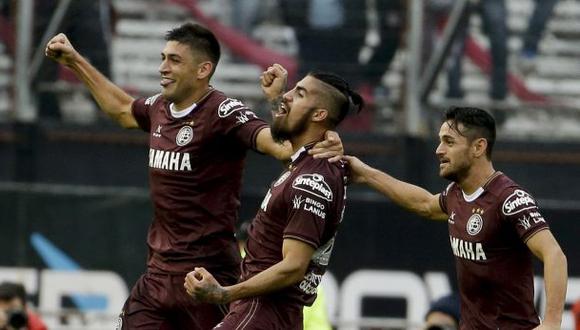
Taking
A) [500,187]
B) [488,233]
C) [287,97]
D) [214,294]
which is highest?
[287,97]

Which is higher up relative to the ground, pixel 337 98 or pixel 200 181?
pixel 337 98

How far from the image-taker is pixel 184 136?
801 centimetres

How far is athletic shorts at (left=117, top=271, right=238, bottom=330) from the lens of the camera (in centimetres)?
800

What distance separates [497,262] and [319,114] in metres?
1.15

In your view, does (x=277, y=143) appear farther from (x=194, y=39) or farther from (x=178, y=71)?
(x=194, y=39)

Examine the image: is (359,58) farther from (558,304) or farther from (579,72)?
(558,304)

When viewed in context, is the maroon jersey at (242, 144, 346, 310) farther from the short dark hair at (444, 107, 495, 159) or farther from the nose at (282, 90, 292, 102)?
the short dark hair at (444, 107, 495, 159)

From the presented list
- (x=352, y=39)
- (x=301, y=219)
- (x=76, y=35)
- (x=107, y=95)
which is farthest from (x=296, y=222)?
(x=76, y=35)

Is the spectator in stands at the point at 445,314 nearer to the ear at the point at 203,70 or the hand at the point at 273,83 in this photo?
the hand at the point at 273,83

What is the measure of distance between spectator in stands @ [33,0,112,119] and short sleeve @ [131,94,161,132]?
13.6 feet

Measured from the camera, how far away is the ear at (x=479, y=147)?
7930mm

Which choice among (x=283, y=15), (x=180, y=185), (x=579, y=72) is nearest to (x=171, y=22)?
(x=283, y=15)

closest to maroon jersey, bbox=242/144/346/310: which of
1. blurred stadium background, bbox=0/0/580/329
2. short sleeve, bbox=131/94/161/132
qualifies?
short sleeve, bbox=131/94/161/132

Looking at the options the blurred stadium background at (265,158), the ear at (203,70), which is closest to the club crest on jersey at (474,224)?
the ear at (203,70)
